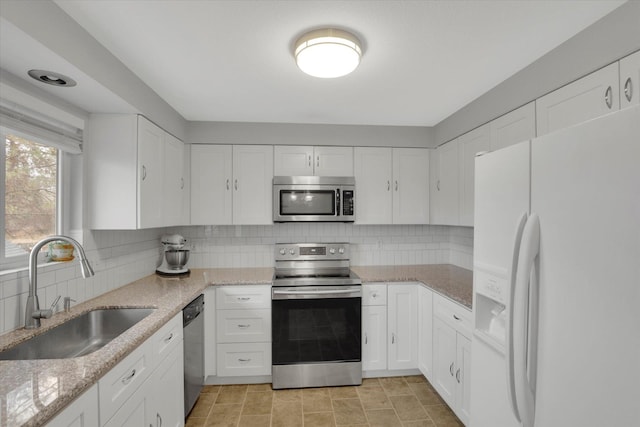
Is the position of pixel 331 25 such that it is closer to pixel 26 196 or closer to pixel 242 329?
pixel 26 196

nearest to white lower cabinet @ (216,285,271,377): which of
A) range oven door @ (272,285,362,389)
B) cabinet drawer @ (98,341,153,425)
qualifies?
range oven door @ (272,285,362,389)

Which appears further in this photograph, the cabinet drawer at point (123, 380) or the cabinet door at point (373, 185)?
the cabinet door at point (373, 185)

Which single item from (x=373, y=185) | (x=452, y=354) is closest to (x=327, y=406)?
(x=452, y=354)

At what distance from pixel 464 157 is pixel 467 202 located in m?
0.38

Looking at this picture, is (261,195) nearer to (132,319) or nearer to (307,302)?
(307,302)

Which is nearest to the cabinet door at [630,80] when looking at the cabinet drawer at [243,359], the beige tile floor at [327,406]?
the beige tile floor at [327,406]

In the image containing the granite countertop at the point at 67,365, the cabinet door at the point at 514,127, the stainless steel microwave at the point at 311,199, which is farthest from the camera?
the stainless steel microwave at the point at 311,199

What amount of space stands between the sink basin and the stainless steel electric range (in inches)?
42.1

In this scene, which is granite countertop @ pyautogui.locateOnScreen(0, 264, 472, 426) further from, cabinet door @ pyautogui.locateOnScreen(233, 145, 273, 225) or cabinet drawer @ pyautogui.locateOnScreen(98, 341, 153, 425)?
cabinet door @ pyautogui.locateOnScreen(233, 145, 273, 225)

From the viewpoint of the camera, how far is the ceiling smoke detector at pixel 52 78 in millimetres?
1518

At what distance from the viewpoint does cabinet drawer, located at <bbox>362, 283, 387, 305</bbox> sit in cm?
275

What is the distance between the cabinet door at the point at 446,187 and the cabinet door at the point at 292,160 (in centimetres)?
124

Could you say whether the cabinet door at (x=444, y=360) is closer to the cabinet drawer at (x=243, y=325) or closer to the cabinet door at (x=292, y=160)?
the cabinet drawer at (x=243, y=325)

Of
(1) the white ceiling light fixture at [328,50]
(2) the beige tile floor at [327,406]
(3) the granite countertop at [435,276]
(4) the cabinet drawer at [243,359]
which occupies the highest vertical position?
(1) the white ceiling light fixture at [328,50]
